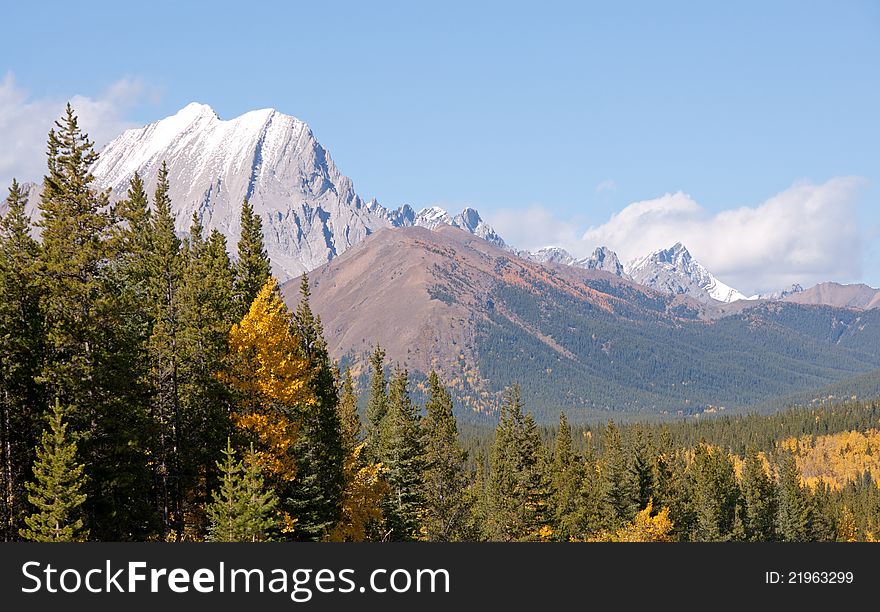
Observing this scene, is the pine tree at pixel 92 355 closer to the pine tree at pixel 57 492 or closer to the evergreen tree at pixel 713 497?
the pine tree at pixel 57 492

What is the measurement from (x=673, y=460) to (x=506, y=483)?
55.6 m

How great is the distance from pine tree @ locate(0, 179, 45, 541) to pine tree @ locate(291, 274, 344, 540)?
11426mm

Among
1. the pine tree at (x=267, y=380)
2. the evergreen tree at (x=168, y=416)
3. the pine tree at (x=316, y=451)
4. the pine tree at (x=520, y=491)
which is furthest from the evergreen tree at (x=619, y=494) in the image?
the evergreen tree at (x=168, y=416)

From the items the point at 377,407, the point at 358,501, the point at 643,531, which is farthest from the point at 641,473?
the point at 358,501

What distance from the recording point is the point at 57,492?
1244 inches

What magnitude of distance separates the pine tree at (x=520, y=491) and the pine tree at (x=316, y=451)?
23870 millimetres

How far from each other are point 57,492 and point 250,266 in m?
20.1

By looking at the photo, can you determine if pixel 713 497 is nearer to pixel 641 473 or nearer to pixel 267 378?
pixel 641 473

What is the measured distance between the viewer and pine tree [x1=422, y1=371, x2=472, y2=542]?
73.0m

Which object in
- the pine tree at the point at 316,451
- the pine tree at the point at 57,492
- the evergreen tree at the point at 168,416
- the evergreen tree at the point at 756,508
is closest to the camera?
the pine tree at the point at 57,492

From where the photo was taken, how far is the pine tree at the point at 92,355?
115 ft

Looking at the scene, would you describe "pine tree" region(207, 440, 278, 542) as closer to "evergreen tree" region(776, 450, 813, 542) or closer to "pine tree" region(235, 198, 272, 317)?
"pine tree" region(235, 198, 272, 317)

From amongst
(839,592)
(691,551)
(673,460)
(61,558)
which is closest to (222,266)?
(61,558)

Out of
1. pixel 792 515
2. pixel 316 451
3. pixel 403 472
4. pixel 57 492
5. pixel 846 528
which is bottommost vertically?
pixel 846 528
